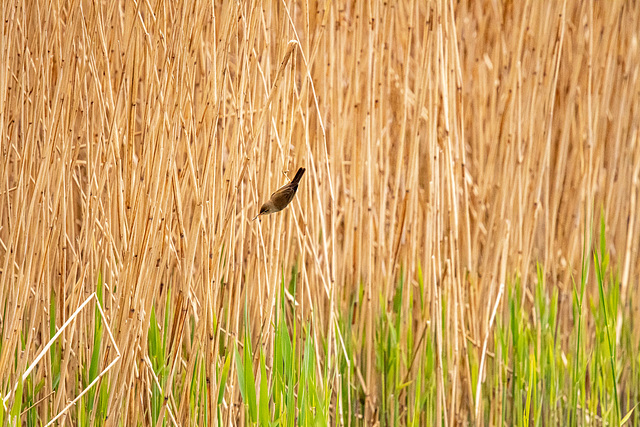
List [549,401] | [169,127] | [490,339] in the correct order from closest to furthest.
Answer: [169,127] → [549,401] → [490,339]

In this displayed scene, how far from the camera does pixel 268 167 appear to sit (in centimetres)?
91

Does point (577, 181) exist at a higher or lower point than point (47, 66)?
lower

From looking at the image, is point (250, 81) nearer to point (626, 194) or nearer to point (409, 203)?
point (409, 203)

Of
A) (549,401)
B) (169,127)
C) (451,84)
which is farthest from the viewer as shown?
(549,401)

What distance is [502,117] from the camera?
48.5 inches

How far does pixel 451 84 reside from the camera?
1.09 metres

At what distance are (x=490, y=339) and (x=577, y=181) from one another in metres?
0.45

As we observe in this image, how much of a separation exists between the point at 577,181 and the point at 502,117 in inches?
13.9

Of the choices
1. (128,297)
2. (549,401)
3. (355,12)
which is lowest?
(549,401)

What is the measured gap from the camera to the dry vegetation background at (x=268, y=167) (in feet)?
2.75

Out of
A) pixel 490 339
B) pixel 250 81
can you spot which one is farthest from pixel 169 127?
pixel 490 339

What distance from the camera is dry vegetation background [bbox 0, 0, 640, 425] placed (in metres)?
0.84

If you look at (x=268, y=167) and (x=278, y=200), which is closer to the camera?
(x=278, y=200)

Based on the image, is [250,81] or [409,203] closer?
[250,81]
